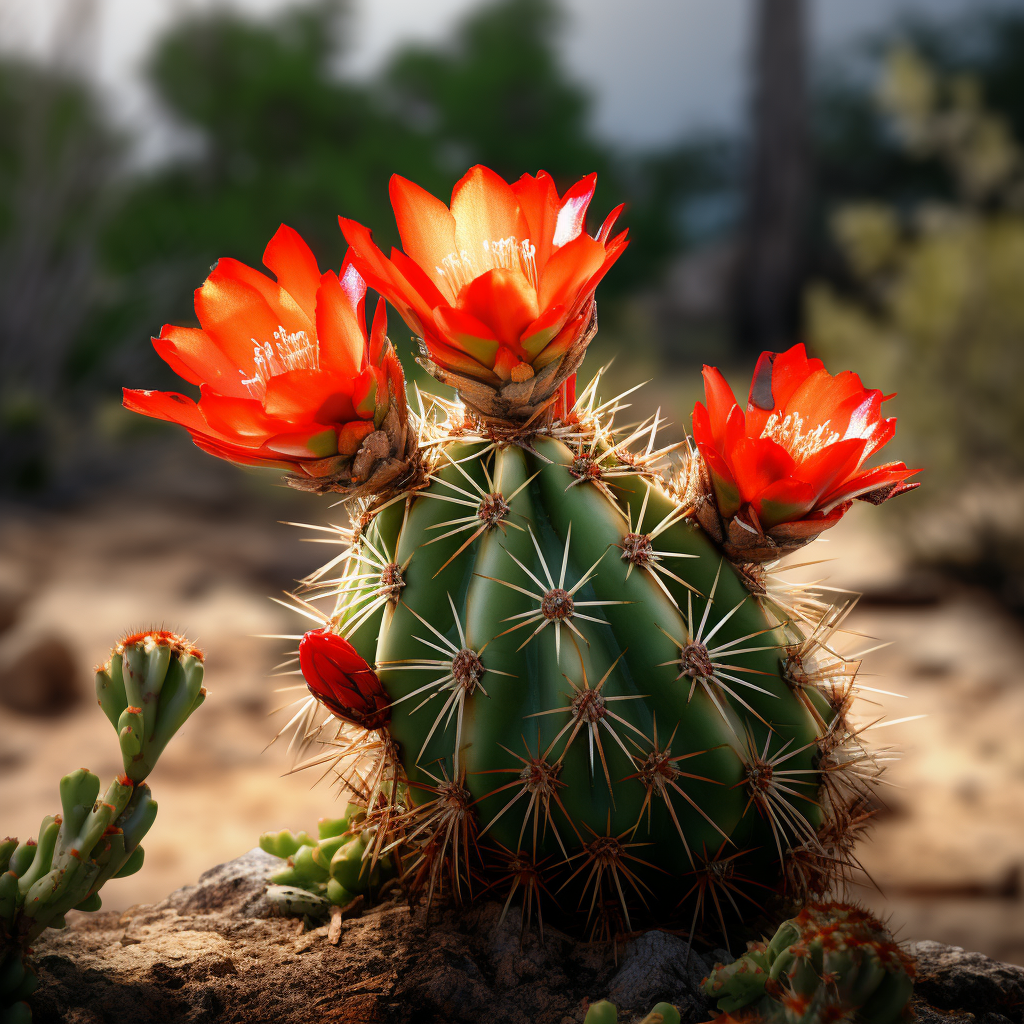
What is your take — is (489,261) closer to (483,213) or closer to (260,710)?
(483,213)

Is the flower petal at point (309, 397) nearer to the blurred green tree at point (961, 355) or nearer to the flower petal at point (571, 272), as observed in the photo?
the flower petal at point (571, 272)

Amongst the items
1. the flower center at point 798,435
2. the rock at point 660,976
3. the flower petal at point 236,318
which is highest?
the flower petal at point 236,318

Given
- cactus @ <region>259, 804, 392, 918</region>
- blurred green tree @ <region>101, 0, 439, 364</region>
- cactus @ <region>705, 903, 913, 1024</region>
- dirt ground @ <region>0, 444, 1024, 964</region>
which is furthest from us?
blurred green tree @ <region>101, 0, 439, 364</region>

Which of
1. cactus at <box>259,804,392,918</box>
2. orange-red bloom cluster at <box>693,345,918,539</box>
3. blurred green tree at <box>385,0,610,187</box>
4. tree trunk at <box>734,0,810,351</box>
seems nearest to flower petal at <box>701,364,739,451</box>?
orange-red bloom cluster at <box>693,345,918,539</box>

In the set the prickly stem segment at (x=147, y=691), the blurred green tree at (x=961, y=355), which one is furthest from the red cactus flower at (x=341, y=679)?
the blurred green tree at (x=961, y=355)

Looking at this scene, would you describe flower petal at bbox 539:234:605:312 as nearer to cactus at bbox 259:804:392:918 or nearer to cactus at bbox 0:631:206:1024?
cactus at bbox 0:631:206:1024

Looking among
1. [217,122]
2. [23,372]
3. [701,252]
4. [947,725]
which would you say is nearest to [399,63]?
[217,122]
